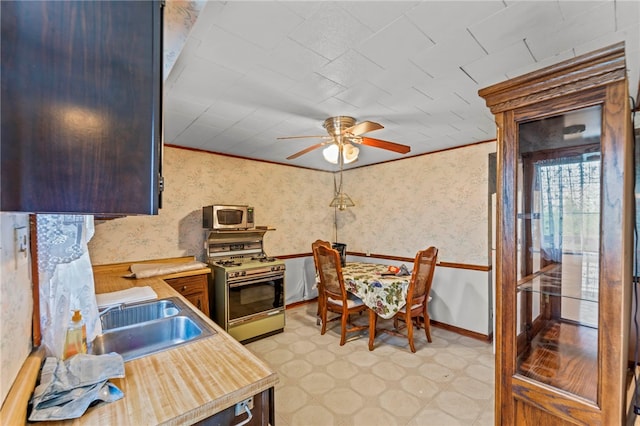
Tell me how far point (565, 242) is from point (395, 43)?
3.84ft

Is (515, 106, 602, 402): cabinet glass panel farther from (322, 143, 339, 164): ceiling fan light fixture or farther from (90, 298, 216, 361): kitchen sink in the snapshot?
(322, 143, 339, 164): ceiling fan light fixture

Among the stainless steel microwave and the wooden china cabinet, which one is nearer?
the wooden china cabinet

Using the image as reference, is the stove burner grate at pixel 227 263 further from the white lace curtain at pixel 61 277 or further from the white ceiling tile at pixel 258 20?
the white ceiling tile at pixel 258 20

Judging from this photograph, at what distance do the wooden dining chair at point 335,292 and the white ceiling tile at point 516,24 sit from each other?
2176mm

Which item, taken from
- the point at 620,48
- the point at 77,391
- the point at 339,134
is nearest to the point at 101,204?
the point at 77,391

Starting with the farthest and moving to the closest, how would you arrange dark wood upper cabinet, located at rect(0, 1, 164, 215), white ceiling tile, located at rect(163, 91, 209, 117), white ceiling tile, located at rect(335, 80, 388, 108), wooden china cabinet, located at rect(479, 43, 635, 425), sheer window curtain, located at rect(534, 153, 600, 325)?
white ceiling tile, located at rect(163, 91, 209, 117)
white ceiling tile, located at rect(335, 80, 388, 108)
sheer window curtain, located at rect(534, 153, 600, 325)
wooden china cabinet, located at rect(479, 43, 635, 425)
dark wood upper cabinet, located at rect(0, 1, 164, 215)

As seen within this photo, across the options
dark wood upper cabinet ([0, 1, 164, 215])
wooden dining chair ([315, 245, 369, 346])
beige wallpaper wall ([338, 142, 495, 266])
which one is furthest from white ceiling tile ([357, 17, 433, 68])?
beige wallpaper wall ([338, 142, 495, 266])

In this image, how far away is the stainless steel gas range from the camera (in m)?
3.08

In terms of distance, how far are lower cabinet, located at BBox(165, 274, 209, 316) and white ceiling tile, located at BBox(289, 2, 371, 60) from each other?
249 cm

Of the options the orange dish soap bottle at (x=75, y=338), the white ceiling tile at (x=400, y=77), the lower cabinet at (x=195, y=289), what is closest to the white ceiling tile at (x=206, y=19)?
the white ceiling tile at (x=400, y=77)

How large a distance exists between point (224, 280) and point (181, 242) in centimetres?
81

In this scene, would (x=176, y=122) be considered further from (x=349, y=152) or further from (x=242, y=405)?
(x=242, y=405)

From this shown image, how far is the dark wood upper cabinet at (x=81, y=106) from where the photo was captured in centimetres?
A: 54

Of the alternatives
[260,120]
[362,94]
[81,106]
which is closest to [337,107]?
[362,94]
